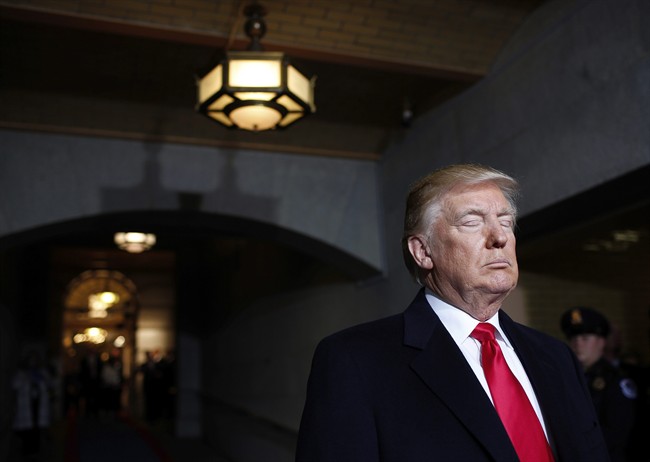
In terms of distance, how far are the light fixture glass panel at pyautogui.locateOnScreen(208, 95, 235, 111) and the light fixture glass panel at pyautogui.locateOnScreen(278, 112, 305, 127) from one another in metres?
0.38

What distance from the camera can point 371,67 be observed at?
208 inches

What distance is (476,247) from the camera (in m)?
1.69

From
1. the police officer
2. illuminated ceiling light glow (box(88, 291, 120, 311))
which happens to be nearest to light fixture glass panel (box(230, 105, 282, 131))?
the police officer

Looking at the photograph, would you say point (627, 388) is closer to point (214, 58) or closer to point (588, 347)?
point (588, 347)

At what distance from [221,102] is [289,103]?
0.39 metres

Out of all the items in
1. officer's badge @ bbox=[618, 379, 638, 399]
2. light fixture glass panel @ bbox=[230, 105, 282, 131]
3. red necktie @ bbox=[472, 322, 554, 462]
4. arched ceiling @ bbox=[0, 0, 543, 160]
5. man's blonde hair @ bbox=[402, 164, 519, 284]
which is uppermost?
arched ceiling @ bbox=[0, 0, 543, 160]

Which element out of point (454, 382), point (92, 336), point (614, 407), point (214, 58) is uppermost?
point (214, 58)

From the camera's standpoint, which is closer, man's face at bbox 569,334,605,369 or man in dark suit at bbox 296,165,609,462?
man in dark suit at bbox 296,165,609,462

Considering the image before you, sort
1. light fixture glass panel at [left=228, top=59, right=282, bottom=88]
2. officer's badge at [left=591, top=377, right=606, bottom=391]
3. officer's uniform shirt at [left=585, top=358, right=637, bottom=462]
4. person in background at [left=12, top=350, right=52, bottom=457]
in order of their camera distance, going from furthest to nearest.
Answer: person in background at [left=12, top=350, right=52, bottom=457], light fixture glass panel at [left=228, top=59, right=282, bottom=88], officer's badge at [left=591, top=377, right=606, bottom=391], officer's uniform shirt at [left=585, top=358, right=637, bottom=462]

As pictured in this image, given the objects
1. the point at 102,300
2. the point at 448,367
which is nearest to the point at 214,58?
the point at 448,367

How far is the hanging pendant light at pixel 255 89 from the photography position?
395cm

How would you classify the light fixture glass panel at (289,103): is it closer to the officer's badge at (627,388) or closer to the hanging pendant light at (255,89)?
the hanging pendant light at (255,89)

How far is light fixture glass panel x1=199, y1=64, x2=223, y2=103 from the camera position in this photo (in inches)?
158

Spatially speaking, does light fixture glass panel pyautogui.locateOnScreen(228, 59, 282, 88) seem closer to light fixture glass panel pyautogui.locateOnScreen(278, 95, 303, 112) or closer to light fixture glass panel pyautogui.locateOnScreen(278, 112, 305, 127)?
light fixture glass panel pyautogui.locateOnScreen(278, 95, 303, 112)
